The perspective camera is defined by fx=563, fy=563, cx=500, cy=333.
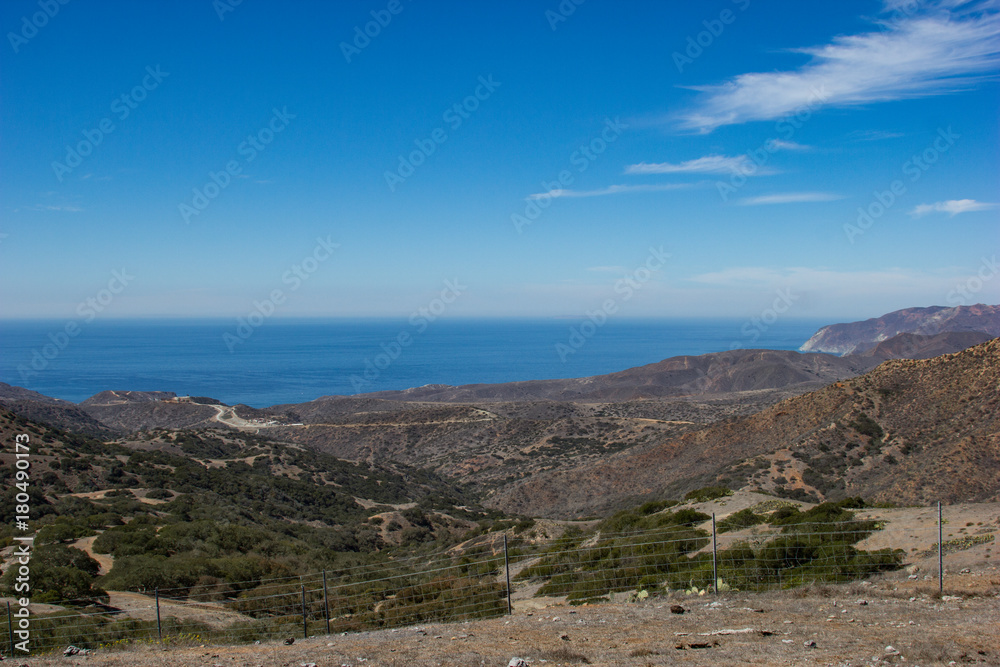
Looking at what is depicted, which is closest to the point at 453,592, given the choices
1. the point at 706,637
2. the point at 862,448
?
the point at 706,637

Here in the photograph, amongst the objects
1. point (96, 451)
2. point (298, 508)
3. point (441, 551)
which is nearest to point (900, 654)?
point (441, 551)

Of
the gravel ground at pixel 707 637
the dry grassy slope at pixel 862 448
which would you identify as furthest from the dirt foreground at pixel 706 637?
the dry grassy slope at pixel 862 448

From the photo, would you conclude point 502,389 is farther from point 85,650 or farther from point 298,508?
point 85,650

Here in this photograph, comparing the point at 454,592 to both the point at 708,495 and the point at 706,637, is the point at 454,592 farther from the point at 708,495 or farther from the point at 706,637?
the point at 708,495

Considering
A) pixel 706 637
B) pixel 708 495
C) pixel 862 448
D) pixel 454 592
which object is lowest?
pixel 708 495

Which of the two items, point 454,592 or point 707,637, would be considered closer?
point 707,637

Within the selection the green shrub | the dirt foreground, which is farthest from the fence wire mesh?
the green shrub

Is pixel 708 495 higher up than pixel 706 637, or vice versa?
pixel 706 637
